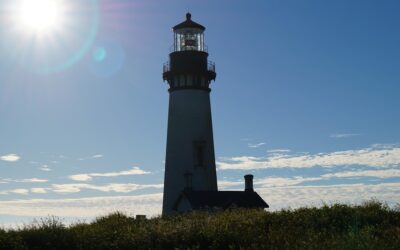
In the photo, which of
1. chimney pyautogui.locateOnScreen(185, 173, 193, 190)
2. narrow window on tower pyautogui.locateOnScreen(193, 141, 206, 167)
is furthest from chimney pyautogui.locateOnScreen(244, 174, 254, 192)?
chimney pyautogui.locateOnScreen(185, 173, 193, 190)

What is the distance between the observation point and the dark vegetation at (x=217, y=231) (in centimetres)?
1546

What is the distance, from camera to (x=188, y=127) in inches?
1505

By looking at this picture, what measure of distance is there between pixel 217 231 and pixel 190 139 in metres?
21.8

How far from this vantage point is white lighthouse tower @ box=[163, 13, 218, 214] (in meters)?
37.8

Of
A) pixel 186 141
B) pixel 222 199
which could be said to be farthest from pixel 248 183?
pixel 186 141

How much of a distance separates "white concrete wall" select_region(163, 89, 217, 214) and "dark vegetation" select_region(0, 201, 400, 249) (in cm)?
1770

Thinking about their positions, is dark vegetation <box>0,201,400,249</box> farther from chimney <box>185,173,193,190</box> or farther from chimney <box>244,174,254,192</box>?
chimney <box>244,174,254,192</box>

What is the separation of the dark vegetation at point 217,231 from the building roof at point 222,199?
1557 centimetres

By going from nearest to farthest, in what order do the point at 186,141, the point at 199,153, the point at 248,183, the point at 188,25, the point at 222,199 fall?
the point at 222,199 < the point at 186,141 < the point at 199,153 < the point at 248,183 < the point at 188,25

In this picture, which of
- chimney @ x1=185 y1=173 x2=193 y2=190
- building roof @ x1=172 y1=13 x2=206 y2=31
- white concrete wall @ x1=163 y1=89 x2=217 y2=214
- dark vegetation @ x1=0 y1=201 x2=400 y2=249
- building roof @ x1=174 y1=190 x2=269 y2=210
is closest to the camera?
dark vegetation @ x1=0 y1=201 x2=400 y2=249

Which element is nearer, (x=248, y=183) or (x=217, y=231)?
(x=217, y=231)

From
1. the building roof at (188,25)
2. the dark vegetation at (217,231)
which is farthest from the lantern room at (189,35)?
the dark vegetation at (217,231)

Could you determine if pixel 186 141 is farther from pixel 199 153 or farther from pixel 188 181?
pixel 188 181

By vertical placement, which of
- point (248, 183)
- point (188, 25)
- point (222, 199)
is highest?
point (188, 25)
